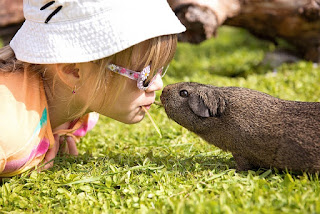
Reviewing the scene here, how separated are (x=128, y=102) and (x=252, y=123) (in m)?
0.87

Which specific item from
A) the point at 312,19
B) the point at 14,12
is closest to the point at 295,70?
the point at 312,19

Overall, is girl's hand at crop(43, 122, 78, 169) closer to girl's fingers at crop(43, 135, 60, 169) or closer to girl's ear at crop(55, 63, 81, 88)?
girl's fingers at crop(43, 135, 60, 169)

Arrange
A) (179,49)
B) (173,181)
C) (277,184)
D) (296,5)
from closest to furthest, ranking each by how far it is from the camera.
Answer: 1. (277,184)
2. (173,181)
3. (296,5)
4. (179,49)

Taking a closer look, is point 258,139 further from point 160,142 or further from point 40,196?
point 40,196

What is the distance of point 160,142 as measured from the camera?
→ 3.36m

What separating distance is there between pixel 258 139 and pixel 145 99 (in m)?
0.84

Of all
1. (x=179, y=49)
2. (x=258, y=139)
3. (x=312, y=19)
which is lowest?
(x=179, y=49)

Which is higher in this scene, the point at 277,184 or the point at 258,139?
the point at 258,139

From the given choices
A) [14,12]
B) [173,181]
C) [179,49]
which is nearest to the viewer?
[173,181]

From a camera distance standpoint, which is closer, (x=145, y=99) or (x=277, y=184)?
(x=277, y=184)

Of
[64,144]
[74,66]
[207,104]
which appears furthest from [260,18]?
[74,66]

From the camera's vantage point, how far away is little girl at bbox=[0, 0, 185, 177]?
88.2 inches

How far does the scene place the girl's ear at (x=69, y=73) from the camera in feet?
8.25

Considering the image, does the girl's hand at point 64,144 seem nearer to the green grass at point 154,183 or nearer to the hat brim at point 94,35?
the green grass at point 154,183
